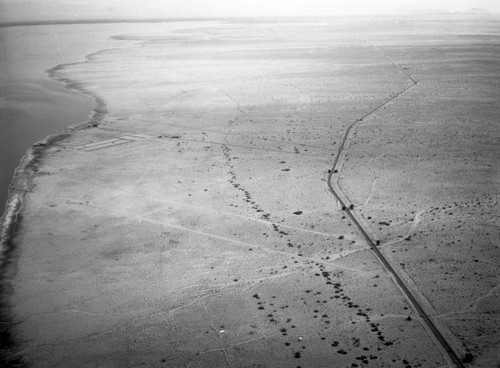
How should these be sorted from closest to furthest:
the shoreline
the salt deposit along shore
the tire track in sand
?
1. the tire track in sand
2. the salt deposit along shore
3. the shoreline

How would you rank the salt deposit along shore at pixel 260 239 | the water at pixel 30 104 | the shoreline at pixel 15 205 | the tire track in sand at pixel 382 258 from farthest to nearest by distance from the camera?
the water at pixel 30 104 → the shoreline at pixel 15 205 → the salt deposit along shore at pixel 260 239 → the tire track in sand at pixel 382 258

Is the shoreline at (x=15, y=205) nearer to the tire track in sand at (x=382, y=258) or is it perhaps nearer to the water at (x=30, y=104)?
the water at (x=30, y=104)

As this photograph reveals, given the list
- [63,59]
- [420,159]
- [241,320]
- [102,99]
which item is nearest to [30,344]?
[241,320]

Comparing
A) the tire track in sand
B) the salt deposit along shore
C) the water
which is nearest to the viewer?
the tire track in sand

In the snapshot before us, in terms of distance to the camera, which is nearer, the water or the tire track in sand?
the tire track in sand

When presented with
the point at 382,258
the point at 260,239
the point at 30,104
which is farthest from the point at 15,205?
the point at 30,104

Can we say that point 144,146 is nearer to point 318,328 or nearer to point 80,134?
point 80,134

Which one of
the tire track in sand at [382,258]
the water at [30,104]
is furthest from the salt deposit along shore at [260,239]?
the water at [30,104]

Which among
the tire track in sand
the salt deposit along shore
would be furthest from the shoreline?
the tire track in sand

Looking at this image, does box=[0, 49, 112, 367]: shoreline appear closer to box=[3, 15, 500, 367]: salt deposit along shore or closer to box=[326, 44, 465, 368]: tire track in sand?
box=[3, 15, 500, 367]: salt deposit along shore
